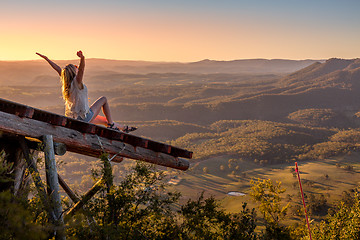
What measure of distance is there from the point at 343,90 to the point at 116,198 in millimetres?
185085

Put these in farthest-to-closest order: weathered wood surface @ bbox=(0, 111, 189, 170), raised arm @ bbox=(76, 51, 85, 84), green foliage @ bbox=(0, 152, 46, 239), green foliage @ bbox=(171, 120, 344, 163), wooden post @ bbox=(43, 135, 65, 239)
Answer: green foliage @ bbox=(171, 120, 344, 163), raised arm @ bbox=(76, 51, 85, 84), wooden post @ bbox=(43, 135, 65, 239), weathered wood surface @ bbox=(0, 111, 189, 170), green foliage @ bbox=(0, 152, 46, 239)

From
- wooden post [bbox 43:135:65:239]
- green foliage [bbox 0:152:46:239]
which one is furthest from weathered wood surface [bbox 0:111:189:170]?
green foliage [bbox 0:152:46:239]

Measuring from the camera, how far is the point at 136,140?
4793mm

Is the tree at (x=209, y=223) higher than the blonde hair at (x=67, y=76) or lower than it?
lower

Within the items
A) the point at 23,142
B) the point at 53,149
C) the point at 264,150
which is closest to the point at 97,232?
the point at 53,149

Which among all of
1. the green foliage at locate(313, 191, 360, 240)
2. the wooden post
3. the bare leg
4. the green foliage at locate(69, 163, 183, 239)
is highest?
the bare leg

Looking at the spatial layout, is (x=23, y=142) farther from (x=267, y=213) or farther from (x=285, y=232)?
(x=267, y=213)

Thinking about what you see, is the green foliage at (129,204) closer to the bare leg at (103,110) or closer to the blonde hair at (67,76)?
the bare leg at (103,110)

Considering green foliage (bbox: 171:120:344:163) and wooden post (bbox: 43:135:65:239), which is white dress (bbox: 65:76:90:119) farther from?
green foliage (bbox: 171:120:344:163)

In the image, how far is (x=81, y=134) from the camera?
417 cm

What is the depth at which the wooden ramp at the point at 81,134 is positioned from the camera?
11.3ft

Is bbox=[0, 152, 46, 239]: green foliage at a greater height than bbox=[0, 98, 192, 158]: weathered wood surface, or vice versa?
→ bbox=[0, 98, 192, 158]: weathered wood surface

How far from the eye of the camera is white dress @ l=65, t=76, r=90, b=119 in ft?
17.1

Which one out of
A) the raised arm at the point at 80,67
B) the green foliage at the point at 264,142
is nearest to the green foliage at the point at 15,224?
the raised arm at the point at 80,67
